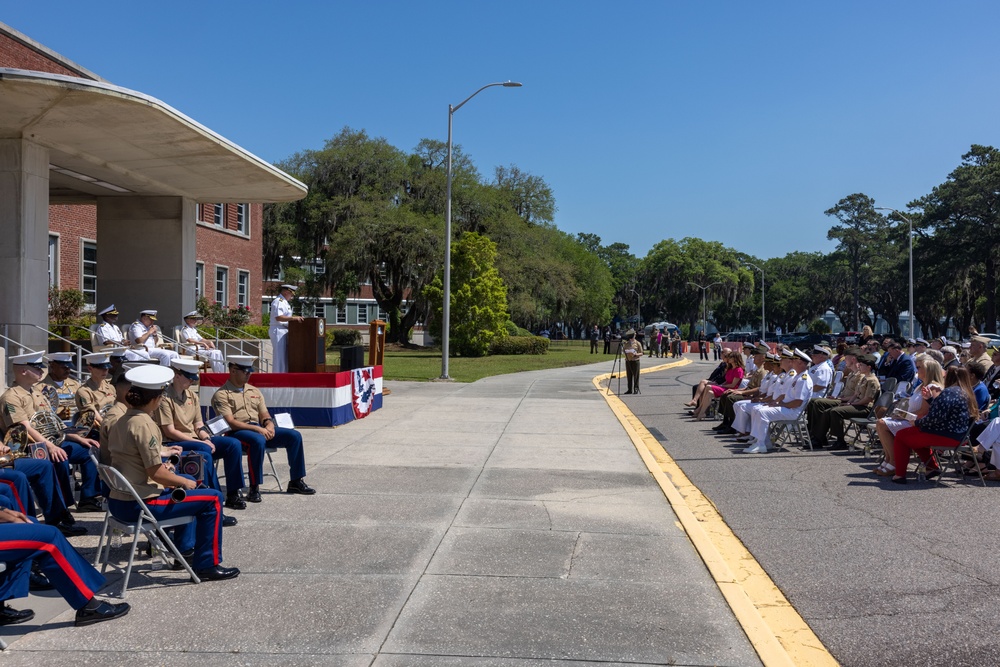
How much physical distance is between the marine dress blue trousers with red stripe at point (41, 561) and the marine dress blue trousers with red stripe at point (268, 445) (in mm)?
3355

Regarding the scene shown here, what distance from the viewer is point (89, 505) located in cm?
793

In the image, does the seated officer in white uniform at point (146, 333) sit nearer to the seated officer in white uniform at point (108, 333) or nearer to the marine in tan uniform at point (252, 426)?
the seated officer in white uniform at point (108, 333)

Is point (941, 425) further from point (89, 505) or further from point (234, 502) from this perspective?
point (89, 505)

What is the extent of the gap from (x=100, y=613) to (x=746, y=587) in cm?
404

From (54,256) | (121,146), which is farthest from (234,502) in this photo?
(54,256)

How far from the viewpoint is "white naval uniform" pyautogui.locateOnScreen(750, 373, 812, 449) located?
1227cm

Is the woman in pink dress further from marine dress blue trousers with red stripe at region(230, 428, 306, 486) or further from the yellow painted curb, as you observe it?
marine dress blue trousers with red stripe at region(230, 428, 306, 486)

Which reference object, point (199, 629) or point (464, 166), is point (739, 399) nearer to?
point (199, 629)

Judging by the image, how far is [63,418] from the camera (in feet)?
29.6

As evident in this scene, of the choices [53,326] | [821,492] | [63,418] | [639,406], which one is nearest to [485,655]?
[821,492]

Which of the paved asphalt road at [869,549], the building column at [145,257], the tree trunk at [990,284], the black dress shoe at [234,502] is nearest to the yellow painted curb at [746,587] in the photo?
the paved asphalt road at [869,549]

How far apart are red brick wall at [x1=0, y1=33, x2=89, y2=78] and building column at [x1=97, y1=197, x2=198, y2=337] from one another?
467 cm

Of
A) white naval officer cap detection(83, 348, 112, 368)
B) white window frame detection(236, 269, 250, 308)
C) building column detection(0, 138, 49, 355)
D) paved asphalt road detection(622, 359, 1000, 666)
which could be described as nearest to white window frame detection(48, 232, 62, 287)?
white window frame detection(236, 269, 250, 308)

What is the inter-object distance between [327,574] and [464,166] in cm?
5235
